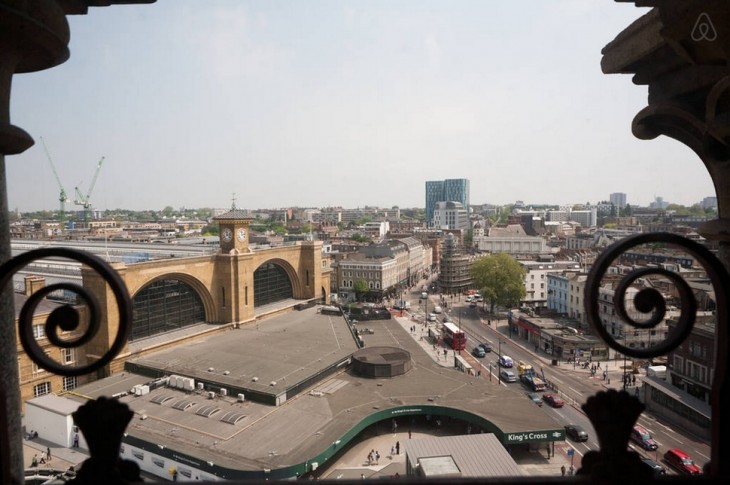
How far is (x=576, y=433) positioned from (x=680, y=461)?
4.26 meters

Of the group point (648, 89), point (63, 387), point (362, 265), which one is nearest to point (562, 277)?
point (362, 265)

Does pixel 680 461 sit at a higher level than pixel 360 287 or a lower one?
lower

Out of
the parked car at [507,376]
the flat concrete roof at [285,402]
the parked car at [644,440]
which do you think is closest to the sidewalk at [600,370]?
the parked car at [507,376]

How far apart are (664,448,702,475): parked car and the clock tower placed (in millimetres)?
26731

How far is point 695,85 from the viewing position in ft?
8.95

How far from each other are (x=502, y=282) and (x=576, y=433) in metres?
25.5

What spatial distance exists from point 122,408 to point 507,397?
24.0m

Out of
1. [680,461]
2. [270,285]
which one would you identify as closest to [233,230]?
[270,285]

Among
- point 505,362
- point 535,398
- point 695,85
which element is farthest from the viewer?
point 505,362

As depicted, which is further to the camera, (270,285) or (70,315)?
(270,285)

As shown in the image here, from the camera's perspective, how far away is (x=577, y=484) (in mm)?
1626

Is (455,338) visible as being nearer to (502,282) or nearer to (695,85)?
(502,282)

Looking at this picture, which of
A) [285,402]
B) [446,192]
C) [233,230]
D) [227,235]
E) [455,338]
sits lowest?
[455,338]

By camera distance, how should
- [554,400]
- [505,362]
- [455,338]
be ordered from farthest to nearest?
[455,338] → [505,362] → [554,400]
